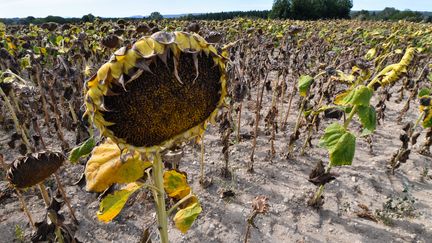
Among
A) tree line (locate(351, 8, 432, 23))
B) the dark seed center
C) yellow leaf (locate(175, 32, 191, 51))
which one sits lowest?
tree line (locate(351, 8, 432, 23))

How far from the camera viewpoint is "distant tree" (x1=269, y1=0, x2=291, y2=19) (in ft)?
126

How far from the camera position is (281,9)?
1543 inches

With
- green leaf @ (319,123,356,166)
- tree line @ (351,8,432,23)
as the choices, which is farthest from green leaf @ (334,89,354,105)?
tree line @ (351,8,432,23)

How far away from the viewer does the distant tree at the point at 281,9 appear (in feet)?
126

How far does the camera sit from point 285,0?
133 ft

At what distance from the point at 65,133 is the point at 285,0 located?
1586 inches

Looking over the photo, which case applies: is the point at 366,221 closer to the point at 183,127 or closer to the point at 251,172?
the point at 251,172

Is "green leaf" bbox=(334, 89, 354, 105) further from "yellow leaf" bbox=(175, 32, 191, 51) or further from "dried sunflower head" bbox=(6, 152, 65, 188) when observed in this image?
"dried sunflower head" bbox=(6, 152, 65, 188)

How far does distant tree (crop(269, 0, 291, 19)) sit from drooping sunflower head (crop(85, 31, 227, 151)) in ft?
129

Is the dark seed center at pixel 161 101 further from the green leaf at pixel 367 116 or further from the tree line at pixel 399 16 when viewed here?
the tree line at pixel 399 16

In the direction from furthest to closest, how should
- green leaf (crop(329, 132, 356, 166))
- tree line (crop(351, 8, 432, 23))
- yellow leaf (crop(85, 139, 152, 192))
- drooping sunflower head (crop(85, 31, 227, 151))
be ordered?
tree line (crop(351, 8, 432, 23)) < green leaf (crop(329, 132, 356, 166)) < yellow leaf (crop(85, 139, 152, 192)) < drooping sunflower head (crop(85, 31, 227, 151))

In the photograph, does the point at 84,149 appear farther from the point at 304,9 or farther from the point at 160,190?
the point at 304,9

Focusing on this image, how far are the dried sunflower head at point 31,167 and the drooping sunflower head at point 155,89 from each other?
76 centimetres

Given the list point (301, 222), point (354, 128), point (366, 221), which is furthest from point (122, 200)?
point (354, 128)
